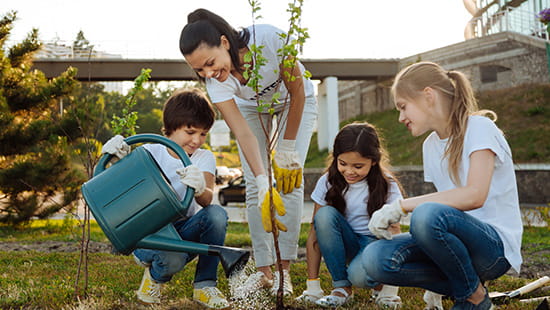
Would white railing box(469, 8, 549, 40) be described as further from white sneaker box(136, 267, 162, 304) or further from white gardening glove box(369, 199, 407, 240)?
white sneaker box(136, 267, 162, 304)

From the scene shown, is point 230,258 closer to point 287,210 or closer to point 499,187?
point 287,210

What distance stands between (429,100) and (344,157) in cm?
60

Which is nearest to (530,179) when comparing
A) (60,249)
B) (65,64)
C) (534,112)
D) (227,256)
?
(534,112)

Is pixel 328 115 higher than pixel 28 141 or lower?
lower

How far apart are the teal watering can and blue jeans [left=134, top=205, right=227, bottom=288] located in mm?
410

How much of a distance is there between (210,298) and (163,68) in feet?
54.0

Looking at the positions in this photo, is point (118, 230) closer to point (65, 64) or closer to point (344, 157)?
point (344, 157)

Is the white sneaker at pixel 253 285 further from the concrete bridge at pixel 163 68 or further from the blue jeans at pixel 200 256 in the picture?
the concrete bridge at pixel 163 68

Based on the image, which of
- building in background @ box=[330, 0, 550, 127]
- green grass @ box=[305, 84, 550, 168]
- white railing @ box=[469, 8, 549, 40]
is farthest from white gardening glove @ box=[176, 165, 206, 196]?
white railing @ box=[469, 8, 549, 40]

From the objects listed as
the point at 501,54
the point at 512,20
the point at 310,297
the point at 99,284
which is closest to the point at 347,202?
the point at 310,297

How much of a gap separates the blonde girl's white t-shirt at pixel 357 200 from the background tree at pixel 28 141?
5019 mm

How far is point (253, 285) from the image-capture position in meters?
2.33

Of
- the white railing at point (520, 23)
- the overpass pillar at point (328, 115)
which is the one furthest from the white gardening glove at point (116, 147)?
the overpass pillar at point (328, 115)

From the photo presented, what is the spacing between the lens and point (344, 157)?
2393mm
